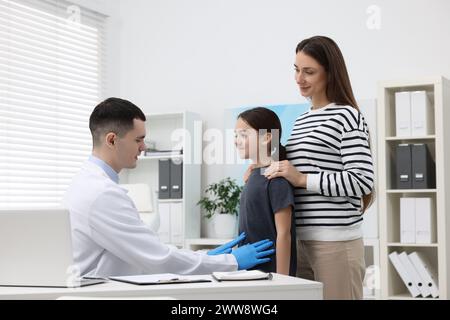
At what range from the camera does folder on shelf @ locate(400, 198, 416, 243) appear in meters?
3.69

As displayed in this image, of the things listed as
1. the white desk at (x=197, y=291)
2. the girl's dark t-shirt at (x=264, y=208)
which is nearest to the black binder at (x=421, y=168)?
the girl's dark t-shirt at (x=264, y=208)

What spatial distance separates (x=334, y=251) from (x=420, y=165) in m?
2.11

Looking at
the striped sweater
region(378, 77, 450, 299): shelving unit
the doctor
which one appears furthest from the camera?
region(378, 77, 450, 299): shelving unit

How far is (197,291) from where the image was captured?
1380 mm

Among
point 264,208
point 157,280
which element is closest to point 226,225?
point 264,208

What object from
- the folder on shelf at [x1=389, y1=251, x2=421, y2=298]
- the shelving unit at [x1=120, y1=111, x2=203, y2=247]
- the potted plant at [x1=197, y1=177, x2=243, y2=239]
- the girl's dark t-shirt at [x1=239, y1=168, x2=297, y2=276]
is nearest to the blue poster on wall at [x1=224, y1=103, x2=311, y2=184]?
the potted plant at [x1=197, y1=177, x2=243, y2=239]

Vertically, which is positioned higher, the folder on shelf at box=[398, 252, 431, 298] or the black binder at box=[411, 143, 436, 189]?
the black binder at box=[411, 143, 436, 189]

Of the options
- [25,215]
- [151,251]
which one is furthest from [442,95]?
Result: [25,215]

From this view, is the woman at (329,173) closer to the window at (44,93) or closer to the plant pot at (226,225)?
the plant pot at (226,225)

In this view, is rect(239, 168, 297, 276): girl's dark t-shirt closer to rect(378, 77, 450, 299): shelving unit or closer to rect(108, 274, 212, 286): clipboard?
rect(108, 274, 212, 286): clipboard

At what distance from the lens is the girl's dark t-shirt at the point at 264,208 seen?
181 cm

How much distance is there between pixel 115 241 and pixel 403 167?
2.46 meters

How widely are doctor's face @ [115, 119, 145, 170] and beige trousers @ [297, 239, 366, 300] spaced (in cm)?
63

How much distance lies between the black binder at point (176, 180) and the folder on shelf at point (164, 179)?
3cm
